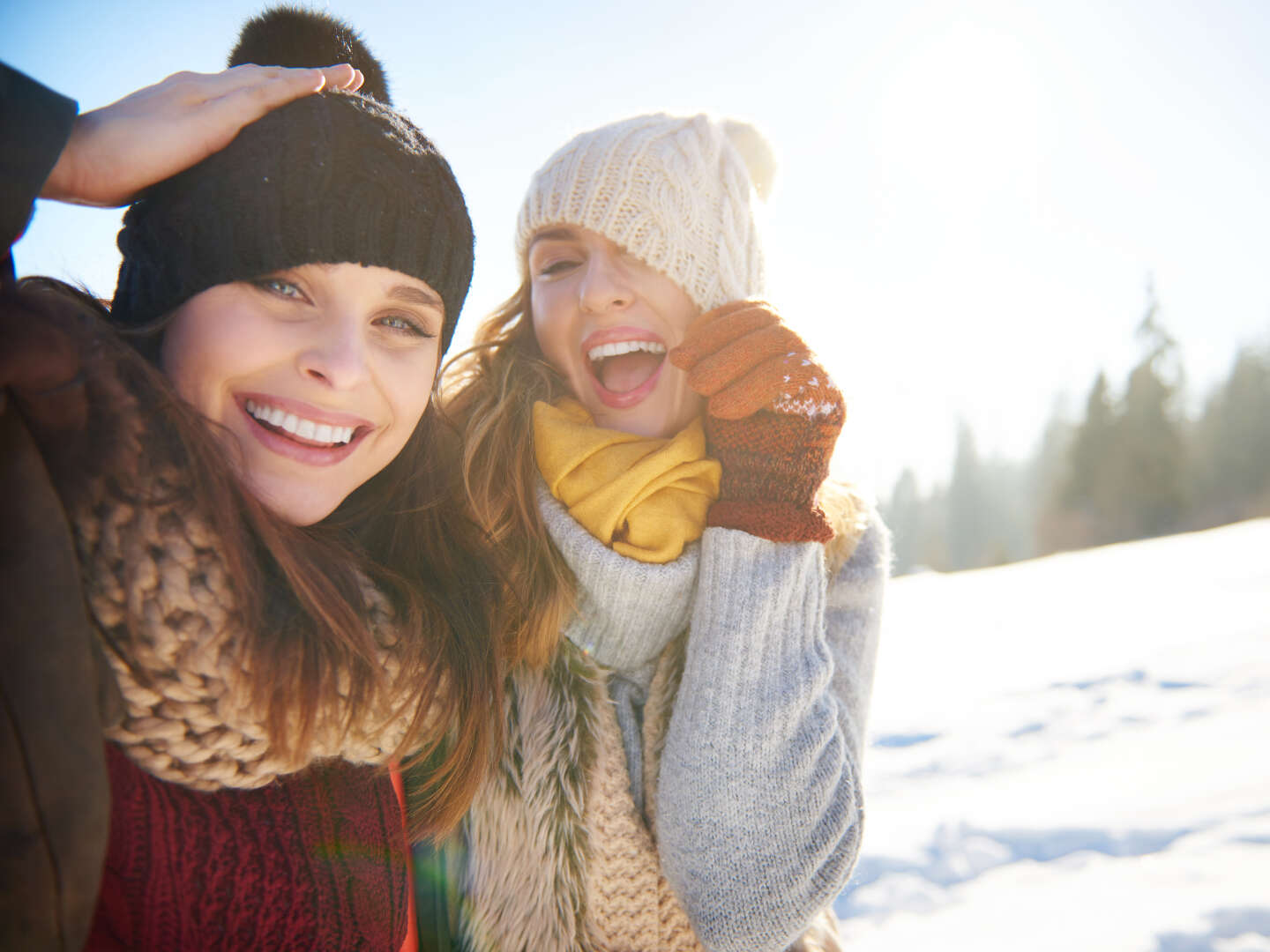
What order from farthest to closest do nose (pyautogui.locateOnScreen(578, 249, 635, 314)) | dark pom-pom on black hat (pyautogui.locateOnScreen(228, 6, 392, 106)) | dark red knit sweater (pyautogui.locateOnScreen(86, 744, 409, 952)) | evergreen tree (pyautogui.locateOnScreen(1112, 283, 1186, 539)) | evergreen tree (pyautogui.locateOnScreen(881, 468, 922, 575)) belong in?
evergreen tree (pyautogui.locateOnScreen(881, 468, 922, 575)) → evergreen tree (pyautogui.locateOnScreen(1112, 283, 1186, 539)) → nose (pyautogui.locateOnScreen(578, 249, 635, 314)) → dark pom-pom on black hat (pyautogui.locateOnScreen(228, 6, 392, 106)) → dark red knit sweater (pyautogui.locateOnScreen(86, 744, 409, 952))

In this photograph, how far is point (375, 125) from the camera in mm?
1328

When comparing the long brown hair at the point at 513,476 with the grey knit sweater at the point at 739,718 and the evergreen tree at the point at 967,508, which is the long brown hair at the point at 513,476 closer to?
the grey knit sweater at the point at 739,718

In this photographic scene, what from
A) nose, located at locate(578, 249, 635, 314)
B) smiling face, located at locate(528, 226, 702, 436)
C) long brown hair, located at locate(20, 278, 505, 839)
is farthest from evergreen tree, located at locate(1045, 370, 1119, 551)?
long brown hair, located at locate(20, 278, 505, 839)

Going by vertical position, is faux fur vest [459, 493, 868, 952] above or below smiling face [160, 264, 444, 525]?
below

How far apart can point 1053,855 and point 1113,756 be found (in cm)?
93

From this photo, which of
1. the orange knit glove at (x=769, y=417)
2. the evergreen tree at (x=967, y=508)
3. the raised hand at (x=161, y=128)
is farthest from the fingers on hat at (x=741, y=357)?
the evergreen tree at (x=967, y=508)

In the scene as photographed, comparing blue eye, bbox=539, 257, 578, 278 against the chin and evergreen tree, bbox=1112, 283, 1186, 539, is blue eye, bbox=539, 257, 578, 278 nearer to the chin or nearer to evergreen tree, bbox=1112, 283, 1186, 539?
the chin

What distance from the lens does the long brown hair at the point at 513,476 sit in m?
1.65

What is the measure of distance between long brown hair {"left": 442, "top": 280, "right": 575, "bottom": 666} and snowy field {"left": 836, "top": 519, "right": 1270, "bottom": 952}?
37.7 inches

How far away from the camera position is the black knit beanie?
3.89 feet

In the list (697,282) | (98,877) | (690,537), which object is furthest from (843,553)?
(98,877)

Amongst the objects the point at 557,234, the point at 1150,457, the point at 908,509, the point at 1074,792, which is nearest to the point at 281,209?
the point at 557,234

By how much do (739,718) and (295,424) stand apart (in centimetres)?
114

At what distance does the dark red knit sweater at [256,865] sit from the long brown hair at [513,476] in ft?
1.56
